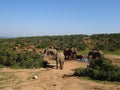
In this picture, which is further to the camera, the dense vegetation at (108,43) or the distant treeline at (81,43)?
the distant treeline at (81,43)

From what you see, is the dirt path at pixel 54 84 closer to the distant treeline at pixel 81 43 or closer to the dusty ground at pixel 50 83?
the dusty ground at pixel 50 83

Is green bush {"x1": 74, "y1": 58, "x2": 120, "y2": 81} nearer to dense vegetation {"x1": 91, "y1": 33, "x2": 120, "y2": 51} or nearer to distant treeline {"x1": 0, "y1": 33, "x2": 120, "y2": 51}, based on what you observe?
distant treeline {"x1": 0, "y1": 33, "x2": 120, "y2": 51}

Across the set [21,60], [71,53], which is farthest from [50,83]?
[71,53]

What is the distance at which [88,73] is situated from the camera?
13.5 m

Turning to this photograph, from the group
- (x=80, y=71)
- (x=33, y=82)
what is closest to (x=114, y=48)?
(x=80, y=71)

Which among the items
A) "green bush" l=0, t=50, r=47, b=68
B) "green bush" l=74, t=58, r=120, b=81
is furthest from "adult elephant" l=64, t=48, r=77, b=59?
"green bush" l=74, t=58, r=120, b=81

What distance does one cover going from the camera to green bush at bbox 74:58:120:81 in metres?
12.6

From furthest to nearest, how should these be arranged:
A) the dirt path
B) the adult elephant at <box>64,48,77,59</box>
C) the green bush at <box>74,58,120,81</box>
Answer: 1. the adult elephant at <box>64,48,77,59</box>
2. the green bush at <box>74,58,120,81</box>
3. the dirt path

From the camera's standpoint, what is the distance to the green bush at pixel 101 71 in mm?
Answer: 12627

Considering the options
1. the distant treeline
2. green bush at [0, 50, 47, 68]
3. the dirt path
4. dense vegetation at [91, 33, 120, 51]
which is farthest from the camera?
the distant treeline

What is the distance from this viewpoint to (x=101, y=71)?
1314 centimetres

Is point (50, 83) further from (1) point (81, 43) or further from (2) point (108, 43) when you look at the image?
(2) point (108, 43)

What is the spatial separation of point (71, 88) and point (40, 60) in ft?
26.0

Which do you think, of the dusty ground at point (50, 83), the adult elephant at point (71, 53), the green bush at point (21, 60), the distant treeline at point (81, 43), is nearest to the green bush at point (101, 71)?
the dusty ground at point (50, 83)
